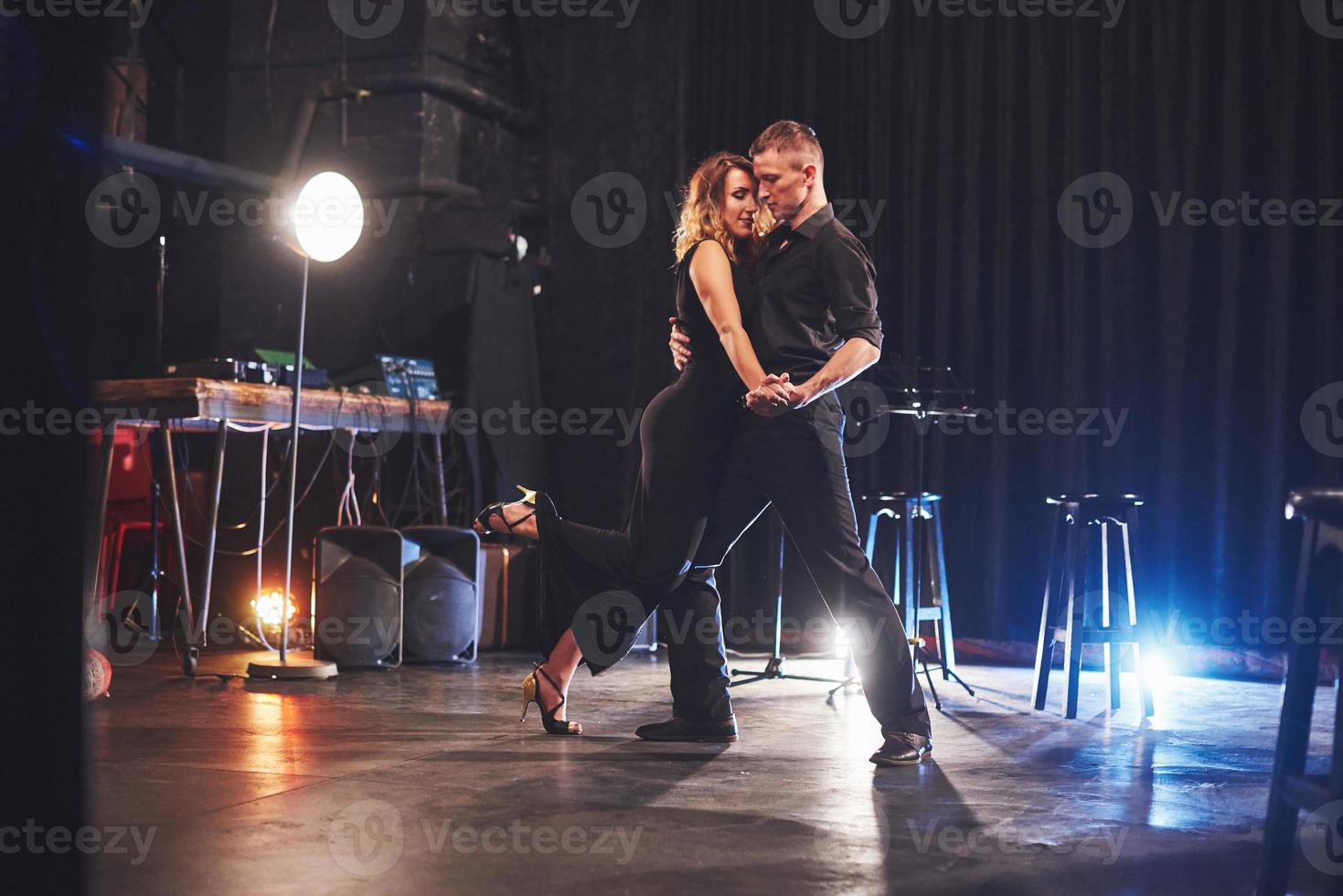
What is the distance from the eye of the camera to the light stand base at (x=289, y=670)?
4.93 metres

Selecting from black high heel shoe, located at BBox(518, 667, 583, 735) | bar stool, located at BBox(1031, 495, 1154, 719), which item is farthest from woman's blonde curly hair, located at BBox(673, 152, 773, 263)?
bar stool, located at BBox(1031, 495, 1154, 719)

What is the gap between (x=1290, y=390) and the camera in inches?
216

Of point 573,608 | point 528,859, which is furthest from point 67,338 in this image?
point 573,608

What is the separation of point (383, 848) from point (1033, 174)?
4.75 metres

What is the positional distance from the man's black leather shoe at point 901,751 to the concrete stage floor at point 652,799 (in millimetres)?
56

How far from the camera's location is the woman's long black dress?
3400mm

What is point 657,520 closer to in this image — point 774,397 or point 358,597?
point 774,397

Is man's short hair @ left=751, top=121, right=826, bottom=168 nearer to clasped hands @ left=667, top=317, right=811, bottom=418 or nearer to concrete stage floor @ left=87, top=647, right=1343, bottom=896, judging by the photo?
clasped hands @ left=667, top=317, right=811, bottom=418

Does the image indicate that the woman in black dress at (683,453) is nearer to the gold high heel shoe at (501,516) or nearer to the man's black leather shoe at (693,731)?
the gold high heel shoe at (501,516)

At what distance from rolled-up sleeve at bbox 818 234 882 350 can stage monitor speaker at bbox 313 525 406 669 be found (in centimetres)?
267

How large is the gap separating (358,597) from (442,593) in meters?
0.37

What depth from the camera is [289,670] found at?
16.2ft

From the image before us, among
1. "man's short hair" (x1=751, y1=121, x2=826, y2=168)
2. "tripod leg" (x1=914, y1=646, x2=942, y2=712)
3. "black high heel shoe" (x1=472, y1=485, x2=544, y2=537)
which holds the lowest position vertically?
"tripod leg" (x1=914, y1=646, x2=942, y2=712)

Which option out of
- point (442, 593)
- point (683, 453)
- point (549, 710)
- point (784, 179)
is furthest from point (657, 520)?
point (442, 593)
